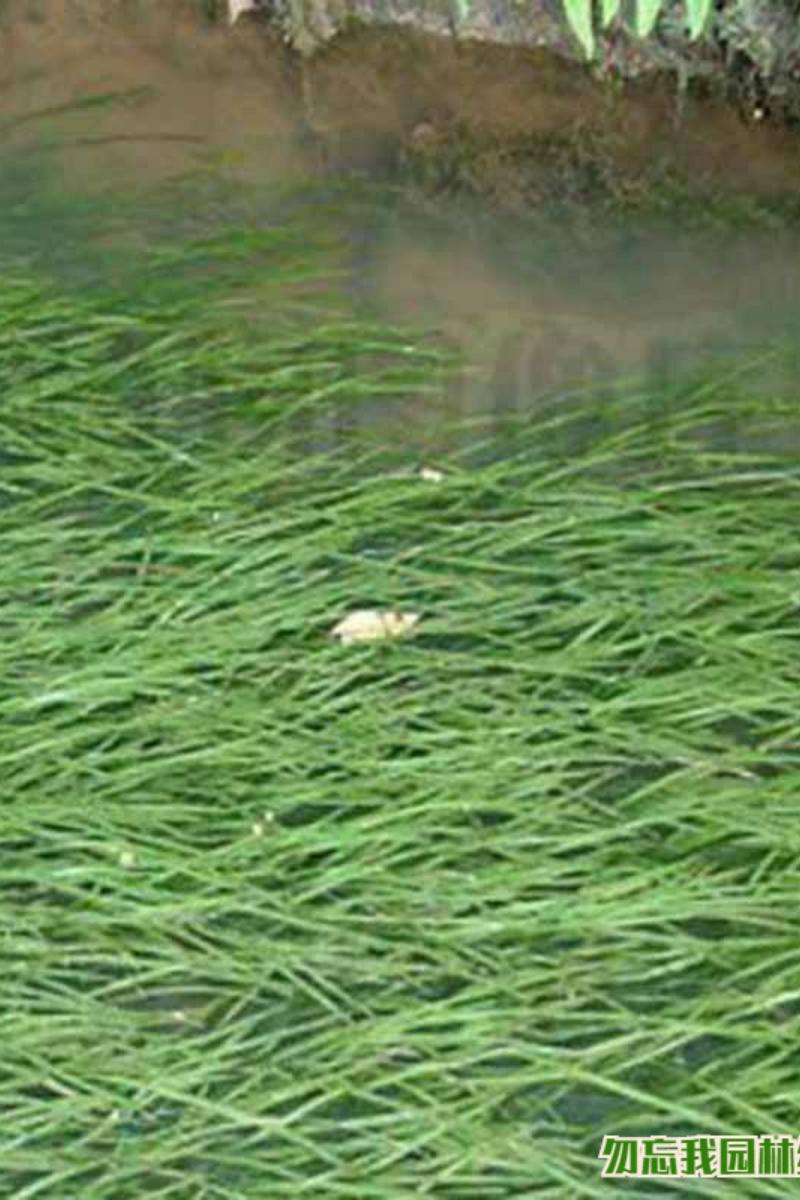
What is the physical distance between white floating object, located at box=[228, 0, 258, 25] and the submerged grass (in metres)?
1.04

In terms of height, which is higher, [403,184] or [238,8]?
[238,8]

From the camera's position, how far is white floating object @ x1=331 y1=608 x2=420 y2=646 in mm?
2695

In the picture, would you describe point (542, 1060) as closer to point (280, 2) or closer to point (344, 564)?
point (344, 564)

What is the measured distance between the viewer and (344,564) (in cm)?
282

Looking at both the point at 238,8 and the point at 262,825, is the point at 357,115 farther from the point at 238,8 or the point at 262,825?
the point at 262,825

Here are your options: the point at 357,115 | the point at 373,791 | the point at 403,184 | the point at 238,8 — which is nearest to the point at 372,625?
the point at 373,791

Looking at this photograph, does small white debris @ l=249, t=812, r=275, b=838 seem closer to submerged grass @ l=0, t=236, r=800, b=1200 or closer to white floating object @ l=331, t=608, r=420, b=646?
submerged grass @ l=0, t=236, r=800, b=1200

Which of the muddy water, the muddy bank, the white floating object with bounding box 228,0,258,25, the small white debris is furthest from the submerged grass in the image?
the white floating object with bounding box 228,0,258,25

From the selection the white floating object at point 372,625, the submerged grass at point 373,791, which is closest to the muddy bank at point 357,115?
the submerged grass at point 373,791

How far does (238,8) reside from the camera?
3943 mm

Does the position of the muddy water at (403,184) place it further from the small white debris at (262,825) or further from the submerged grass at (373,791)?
the small white debris at (262,825)

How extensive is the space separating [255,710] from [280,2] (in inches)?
72.4

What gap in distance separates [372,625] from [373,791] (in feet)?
0.98

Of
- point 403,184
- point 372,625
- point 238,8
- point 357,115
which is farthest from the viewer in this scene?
point 238,8
